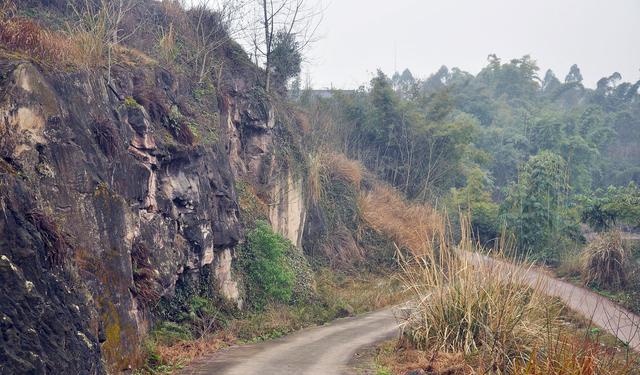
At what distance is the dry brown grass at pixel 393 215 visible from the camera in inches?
1057

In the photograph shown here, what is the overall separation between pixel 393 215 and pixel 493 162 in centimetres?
2215

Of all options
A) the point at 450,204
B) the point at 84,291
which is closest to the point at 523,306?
the point at 84,291

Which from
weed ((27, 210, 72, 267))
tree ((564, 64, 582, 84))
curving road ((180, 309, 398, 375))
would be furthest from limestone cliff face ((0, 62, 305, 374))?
tree ((564, 64, 582, 84))

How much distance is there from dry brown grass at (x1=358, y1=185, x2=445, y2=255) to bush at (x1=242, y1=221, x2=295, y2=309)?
390 inches

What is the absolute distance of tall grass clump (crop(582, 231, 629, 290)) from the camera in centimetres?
2089

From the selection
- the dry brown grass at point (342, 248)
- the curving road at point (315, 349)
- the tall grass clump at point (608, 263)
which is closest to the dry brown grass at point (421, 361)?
Result: the curving road at point (315, 349)

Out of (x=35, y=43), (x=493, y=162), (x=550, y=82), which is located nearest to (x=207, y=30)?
(x=35, y=43)

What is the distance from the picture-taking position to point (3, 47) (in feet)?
29.7

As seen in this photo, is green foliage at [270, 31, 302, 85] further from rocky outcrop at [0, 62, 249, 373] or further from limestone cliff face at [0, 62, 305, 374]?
rocky outcrop at [0, 62, 249, 373]

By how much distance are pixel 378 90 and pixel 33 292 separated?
2886 centimetres

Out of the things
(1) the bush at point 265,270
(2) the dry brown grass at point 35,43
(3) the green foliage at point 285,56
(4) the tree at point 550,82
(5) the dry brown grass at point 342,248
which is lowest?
(5) the dry brown grass at point 342,248

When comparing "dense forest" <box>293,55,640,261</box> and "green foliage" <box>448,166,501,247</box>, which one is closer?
"dense forest" <box>293,55,640,261</box>

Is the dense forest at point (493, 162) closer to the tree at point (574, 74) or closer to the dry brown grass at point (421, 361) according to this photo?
the dry brown grass at point (421, 361)

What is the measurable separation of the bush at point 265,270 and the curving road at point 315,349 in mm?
1461
